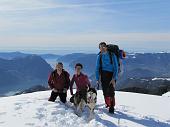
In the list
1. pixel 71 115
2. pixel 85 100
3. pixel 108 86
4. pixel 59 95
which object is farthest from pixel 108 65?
pixel 59 95

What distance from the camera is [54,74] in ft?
46.2

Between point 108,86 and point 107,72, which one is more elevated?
point 107,72

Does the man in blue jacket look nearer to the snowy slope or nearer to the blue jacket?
the blue jacket

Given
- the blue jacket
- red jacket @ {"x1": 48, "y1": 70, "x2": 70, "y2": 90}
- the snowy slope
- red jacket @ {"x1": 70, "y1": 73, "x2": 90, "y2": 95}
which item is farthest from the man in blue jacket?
red jacket @ {"x1": 48, "y1": 70, "x2": 70, "y2": 90}

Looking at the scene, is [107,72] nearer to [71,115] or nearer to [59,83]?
[71,115]

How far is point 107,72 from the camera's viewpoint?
12.3 meters

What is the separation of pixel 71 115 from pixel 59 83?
2619 mm

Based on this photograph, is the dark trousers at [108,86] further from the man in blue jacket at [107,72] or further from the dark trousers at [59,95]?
the dark trousers at [59,95]

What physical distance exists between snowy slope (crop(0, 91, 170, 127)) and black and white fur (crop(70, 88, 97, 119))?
0.28 m

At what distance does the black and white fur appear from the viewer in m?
11.5

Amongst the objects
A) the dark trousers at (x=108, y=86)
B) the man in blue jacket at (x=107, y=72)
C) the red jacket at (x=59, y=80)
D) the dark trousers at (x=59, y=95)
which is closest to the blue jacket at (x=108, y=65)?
the man in blue jacket at (x=107, y=72)

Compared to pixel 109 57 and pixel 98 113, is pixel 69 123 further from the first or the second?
pixel 109 57

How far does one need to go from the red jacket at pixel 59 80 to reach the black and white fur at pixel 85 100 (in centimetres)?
148

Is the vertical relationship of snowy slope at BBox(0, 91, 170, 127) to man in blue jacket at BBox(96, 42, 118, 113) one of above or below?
below
